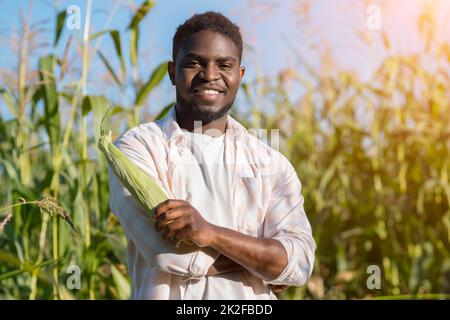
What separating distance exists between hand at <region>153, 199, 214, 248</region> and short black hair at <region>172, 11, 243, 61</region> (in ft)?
1.13

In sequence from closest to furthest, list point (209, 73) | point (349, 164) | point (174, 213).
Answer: point (174, 213), point (209, 73), point (349, 164)

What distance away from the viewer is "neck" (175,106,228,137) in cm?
132

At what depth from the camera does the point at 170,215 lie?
1.11 meters

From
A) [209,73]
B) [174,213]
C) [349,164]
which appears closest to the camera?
[174,213]

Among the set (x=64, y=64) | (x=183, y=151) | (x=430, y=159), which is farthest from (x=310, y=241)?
(x=430, y=159)

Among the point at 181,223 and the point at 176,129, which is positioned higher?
the point at 176,129

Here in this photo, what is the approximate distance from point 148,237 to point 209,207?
0.12 m

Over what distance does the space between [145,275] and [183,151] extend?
234 millimetres

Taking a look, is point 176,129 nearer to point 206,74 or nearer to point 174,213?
point 206,74

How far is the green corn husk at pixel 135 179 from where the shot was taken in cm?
116

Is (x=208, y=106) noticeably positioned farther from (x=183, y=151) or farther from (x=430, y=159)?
(x=430, y=159)

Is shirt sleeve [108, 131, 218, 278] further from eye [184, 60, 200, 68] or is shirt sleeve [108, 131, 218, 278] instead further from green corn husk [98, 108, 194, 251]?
eye [184, 60, 200, 68]

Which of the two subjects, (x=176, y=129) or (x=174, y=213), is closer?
(x=174, y=213)

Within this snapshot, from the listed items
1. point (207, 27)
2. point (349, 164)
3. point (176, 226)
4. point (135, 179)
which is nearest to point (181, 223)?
point (176, 226)
